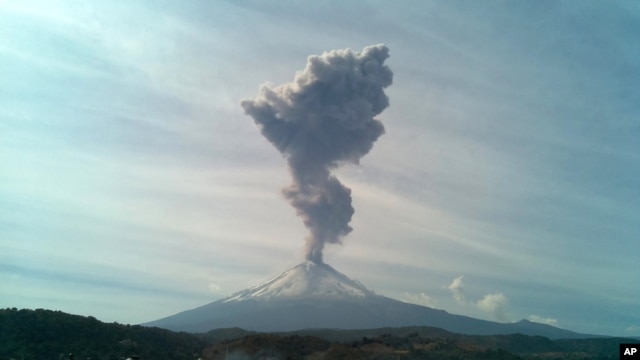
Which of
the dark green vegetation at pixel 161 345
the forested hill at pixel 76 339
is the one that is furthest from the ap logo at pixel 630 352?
the forested hill at pixel 76 339

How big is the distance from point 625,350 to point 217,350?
222ft

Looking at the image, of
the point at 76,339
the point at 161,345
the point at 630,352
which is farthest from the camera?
the point at 161,345

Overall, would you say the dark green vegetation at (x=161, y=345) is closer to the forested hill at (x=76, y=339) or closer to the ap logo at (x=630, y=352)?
the forested hill at (x=76, y=339)

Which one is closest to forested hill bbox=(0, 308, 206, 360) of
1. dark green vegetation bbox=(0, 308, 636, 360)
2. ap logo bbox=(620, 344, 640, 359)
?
dark green vegetation bbox=(0, 308, 636, 360)

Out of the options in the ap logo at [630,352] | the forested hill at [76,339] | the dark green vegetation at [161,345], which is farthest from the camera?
the dark green vegetation at [161,345]

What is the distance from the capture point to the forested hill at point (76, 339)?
252ft

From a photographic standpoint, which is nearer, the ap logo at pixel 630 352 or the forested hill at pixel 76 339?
the ap logo at pixel 630 352

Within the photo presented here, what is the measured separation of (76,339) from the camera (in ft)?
277

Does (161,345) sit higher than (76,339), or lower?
lower

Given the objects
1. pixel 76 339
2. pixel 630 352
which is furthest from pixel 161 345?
pixel 630 352

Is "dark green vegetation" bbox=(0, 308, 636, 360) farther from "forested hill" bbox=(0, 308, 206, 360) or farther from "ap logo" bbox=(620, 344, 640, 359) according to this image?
"ap logo" bbox=(620, 344, 640, 359)

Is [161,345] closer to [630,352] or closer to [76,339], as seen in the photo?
[76,339]

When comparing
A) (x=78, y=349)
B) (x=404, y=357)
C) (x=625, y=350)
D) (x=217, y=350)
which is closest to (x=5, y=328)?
(x=78, y=349)

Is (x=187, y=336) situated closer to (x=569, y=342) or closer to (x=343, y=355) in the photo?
(x=343, y=355)
